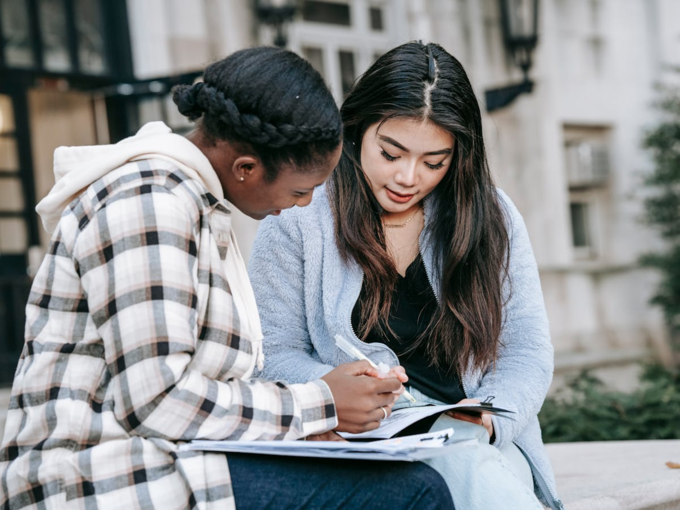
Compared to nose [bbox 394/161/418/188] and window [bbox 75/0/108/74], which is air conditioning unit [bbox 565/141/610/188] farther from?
nose [bbox 394/161/418/188]

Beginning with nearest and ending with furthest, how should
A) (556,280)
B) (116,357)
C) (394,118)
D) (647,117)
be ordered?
1. (116,357)
2. (394,118)
3. (556,280)
4. (647,117)

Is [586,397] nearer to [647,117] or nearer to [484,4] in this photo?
[484,4]

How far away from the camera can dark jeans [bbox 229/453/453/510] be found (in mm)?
1435

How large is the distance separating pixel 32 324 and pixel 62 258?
0.13m

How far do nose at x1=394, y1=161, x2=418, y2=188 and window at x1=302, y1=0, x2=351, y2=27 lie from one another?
5.30m

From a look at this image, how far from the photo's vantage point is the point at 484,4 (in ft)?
26.8

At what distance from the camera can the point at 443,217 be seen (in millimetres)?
2342

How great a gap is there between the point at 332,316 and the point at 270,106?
0.82 meters

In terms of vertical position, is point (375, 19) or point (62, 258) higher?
point (375, 19)

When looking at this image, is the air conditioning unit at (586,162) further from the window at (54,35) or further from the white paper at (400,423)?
the white paper at (400,423)

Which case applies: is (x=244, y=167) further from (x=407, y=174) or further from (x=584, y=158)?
(x=584, y=158)

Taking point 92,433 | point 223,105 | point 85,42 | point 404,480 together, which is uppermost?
point 85,42

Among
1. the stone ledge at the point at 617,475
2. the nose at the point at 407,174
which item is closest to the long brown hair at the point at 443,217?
the nose at the point at 407,174

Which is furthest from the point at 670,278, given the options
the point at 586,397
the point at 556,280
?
the point at 586,397
